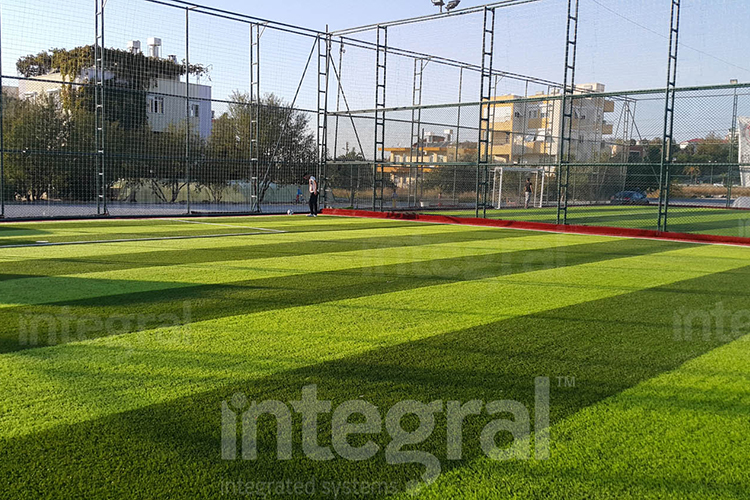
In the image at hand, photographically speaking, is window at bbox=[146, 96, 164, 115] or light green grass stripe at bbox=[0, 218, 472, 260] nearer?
light green grass stripe at bbox=[0, 218, 472, 260]

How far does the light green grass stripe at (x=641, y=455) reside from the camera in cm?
260

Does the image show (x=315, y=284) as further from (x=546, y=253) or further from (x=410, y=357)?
(x=546, y=253)

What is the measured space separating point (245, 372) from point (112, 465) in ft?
4.33

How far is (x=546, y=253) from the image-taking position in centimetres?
1083

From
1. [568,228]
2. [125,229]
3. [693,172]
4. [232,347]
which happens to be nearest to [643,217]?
[693,172]

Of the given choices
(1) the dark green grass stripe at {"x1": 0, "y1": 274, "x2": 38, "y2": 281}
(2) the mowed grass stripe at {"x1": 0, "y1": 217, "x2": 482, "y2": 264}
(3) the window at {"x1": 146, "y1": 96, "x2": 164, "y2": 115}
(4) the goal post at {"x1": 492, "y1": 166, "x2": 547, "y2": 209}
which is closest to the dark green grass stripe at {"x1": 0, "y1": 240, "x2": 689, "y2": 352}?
(1) the dark green grass stripe at {"x1": 0, "y1": 274, "x2": 38, "y2": 281}

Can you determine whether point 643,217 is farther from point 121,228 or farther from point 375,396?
point 375,396

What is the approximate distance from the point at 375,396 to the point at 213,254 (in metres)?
6.67

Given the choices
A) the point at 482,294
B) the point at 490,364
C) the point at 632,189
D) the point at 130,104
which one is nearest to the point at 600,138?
the point at 632,189

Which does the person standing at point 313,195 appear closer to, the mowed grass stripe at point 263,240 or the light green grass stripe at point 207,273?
the mowed grass stripe at point 263,240

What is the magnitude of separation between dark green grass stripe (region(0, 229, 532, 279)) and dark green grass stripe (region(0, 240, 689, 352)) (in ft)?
3.38

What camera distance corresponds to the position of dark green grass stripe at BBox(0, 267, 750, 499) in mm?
2623

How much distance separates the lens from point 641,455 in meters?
2.93

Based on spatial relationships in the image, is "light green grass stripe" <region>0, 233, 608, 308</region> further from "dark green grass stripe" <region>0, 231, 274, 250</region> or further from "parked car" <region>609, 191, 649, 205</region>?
"parked car" <region>609, 191, 649, 205</region>
